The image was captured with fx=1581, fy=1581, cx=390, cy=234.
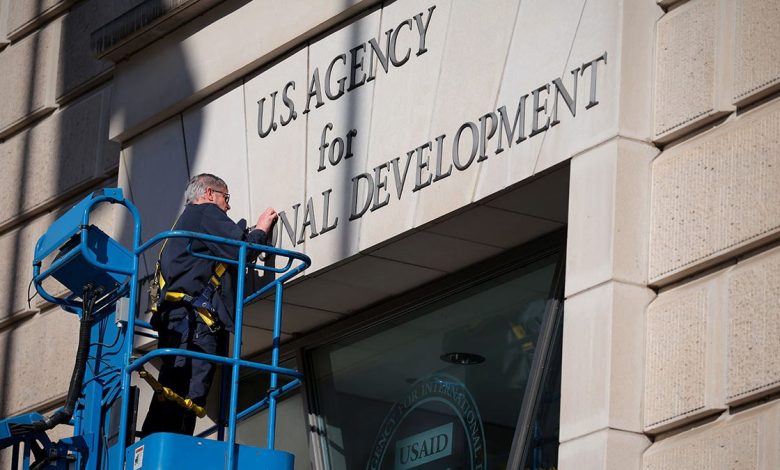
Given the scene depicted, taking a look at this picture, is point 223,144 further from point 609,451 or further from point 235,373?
point 609,451

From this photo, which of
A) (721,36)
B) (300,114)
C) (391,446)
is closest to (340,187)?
(300,114)

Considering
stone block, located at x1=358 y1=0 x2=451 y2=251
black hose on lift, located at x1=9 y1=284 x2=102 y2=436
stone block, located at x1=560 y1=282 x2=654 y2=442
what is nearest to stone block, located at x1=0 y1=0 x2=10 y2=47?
stone block, located at x1=358 y1=0 x2=451 y2=251

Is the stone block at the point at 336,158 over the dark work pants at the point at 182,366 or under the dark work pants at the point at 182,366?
over

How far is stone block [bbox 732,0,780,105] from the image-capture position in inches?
277

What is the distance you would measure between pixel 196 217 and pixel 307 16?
1916mm

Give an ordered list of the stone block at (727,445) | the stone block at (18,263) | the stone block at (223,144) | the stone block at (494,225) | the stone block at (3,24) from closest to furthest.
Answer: the stone block at (727,445) < the stone block at (494,225) < the stone block at (223,144) < the stone block at (18,263) < the stone block at (3,24)

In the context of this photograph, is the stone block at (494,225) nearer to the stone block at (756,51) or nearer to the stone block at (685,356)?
the stone block at (685,356)

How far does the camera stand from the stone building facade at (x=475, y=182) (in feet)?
23.1

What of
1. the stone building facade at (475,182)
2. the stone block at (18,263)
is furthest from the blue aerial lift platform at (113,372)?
the stone block at (18,263)

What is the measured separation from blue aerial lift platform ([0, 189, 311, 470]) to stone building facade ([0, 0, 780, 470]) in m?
1.08

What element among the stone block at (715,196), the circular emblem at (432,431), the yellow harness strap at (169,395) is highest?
the stone block at (715,196)

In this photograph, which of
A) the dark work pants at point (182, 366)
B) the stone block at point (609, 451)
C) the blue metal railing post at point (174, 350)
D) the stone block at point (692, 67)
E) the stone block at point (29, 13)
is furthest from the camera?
the stone block at point (29, 13)

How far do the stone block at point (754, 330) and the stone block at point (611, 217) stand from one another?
24.8 inches

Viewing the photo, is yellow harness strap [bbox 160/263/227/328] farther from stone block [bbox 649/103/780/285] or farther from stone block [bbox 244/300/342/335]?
stone block [bbox 649/103/780/285]
